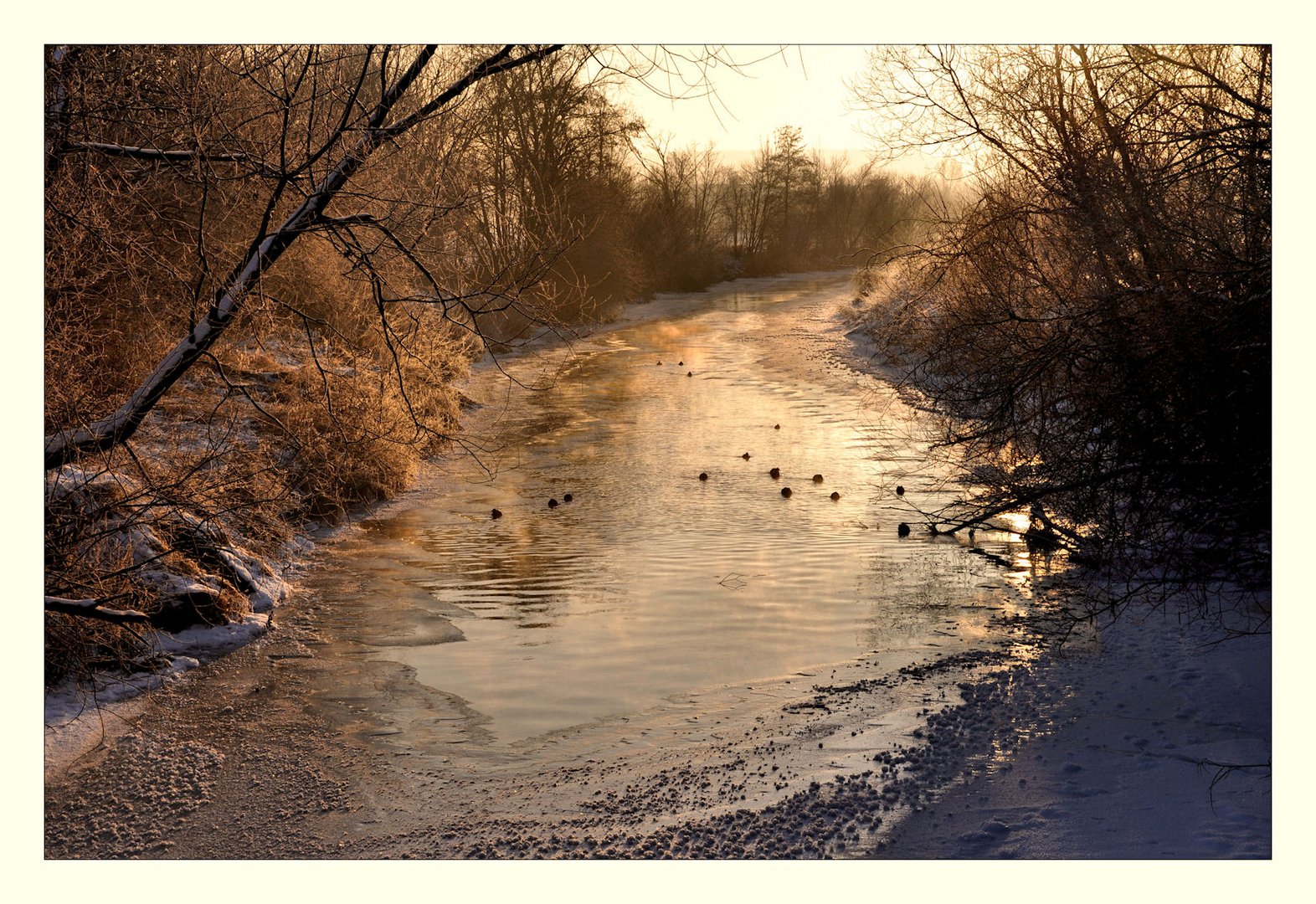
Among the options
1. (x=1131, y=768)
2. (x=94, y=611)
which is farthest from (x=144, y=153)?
(x=1131, y=768)

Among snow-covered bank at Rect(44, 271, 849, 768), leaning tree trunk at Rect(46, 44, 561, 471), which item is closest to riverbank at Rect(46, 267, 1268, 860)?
snow-covered bank at Rect(44, 271, 849, 768)

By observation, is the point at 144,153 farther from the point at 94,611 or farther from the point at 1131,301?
the point at 1131,301

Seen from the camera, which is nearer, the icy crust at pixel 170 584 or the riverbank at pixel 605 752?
the riverbank at pixel 605 752

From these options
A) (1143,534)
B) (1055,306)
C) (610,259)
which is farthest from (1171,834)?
(610,259)

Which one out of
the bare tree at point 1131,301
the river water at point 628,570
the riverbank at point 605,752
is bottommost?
the riverbank at point 605,752

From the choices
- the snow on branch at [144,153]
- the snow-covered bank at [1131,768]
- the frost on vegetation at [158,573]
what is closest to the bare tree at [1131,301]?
the snow-covered bank at [1131,768]

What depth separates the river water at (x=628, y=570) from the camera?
573cm

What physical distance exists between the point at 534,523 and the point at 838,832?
5.46 metres

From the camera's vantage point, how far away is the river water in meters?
5.73

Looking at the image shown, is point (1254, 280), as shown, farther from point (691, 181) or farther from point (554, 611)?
point (691, 181)

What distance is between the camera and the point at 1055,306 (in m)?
6.49

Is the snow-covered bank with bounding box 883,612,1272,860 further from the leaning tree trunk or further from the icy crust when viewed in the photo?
the icy crust

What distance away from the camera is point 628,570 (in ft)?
25.4

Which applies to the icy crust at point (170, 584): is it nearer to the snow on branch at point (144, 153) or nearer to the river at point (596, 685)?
the river at point (596, 685)
